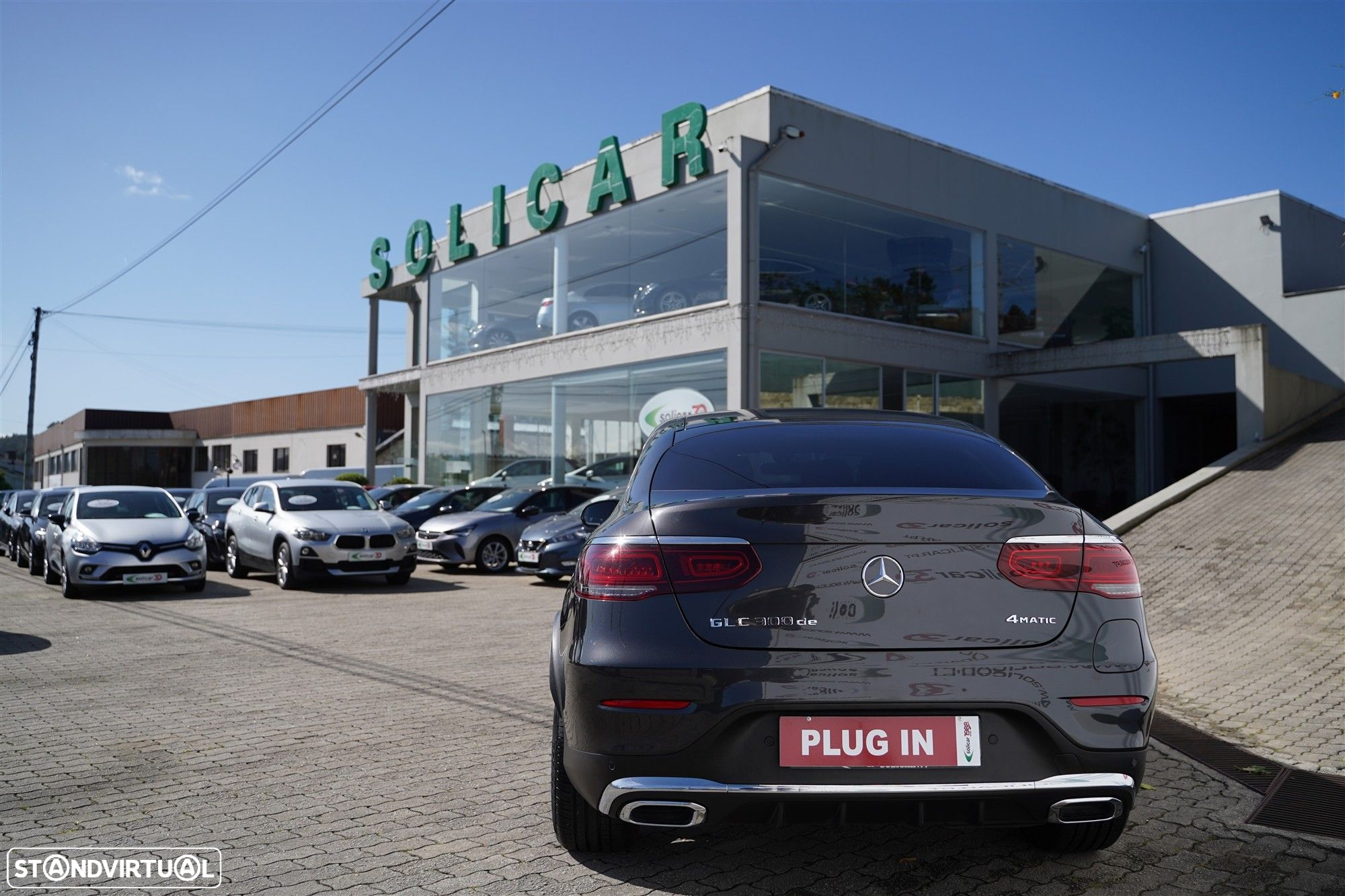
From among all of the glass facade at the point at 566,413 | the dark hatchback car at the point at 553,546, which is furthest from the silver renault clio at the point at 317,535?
the glass facade at the point at 566,413

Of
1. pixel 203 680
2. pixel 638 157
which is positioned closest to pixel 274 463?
pixel 638 157

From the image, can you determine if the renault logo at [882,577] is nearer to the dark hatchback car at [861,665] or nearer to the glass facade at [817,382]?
the dark hatchback car at [861,665]

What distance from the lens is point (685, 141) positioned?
68.3ft

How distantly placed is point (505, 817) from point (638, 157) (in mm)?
20004

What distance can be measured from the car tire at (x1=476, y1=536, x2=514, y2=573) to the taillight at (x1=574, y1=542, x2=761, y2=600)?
1427 cm

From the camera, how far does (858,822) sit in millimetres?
2943

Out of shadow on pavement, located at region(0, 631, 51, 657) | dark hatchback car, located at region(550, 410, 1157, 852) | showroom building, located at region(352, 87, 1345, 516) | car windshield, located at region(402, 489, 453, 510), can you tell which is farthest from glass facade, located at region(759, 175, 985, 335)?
dark hatchback car, located at region(550, 410, 1157, 852)

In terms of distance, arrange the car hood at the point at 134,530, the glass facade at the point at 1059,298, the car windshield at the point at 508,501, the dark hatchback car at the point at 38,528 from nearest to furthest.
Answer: the car hood at the point at 134,530
the dark hatchback car at the point at 38,528
the car windshield at the point at 508,501
the glass facade at the point at 1059,298

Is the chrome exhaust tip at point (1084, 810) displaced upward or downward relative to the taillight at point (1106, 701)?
downward

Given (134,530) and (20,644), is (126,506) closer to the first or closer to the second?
(134,530)

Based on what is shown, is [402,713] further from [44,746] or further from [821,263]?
[821,263]

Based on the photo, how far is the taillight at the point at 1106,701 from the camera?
9.84 ft

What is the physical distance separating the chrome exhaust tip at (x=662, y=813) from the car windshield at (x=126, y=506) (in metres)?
13.5

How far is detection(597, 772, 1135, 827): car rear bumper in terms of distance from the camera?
115 inches
